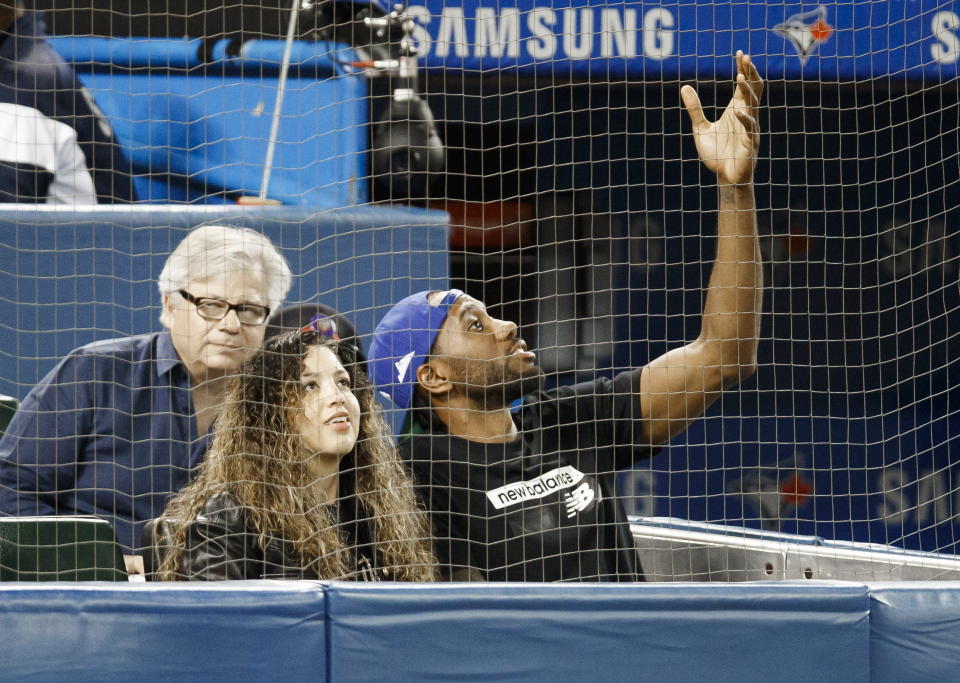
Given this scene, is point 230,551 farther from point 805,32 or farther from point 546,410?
point 805,32

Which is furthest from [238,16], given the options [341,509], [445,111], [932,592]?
[932,592]

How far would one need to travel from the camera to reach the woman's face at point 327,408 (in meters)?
3.75

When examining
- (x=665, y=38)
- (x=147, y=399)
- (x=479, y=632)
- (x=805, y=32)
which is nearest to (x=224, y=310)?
(x=147, y=399)

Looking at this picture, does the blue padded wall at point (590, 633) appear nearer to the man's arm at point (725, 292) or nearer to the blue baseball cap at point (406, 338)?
the man's arm at point (725, 292)

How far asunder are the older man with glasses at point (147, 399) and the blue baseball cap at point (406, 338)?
0.41m

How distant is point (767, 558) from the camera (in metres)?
4.10

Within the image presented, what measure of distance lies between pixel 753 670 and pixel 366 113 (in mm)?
3292

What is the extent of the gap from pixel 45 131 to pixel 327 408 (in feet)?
7.13

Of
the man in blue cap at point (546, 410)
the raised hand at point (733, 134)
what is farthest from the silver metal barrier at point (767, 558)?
the raised hand at point (733, 134)

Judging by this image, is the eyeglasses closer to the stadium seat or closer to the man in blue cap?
the man in blue cap

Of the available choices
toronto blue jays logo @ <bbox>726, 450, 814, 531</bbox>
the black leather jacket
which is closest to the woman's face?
the black leather jacket

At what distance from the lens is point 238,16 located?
5805 mm

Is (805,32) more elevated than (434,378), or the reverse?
(805,32)

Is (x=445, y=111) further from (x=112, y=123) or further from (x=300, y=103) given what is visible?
(x=112, y=123)
